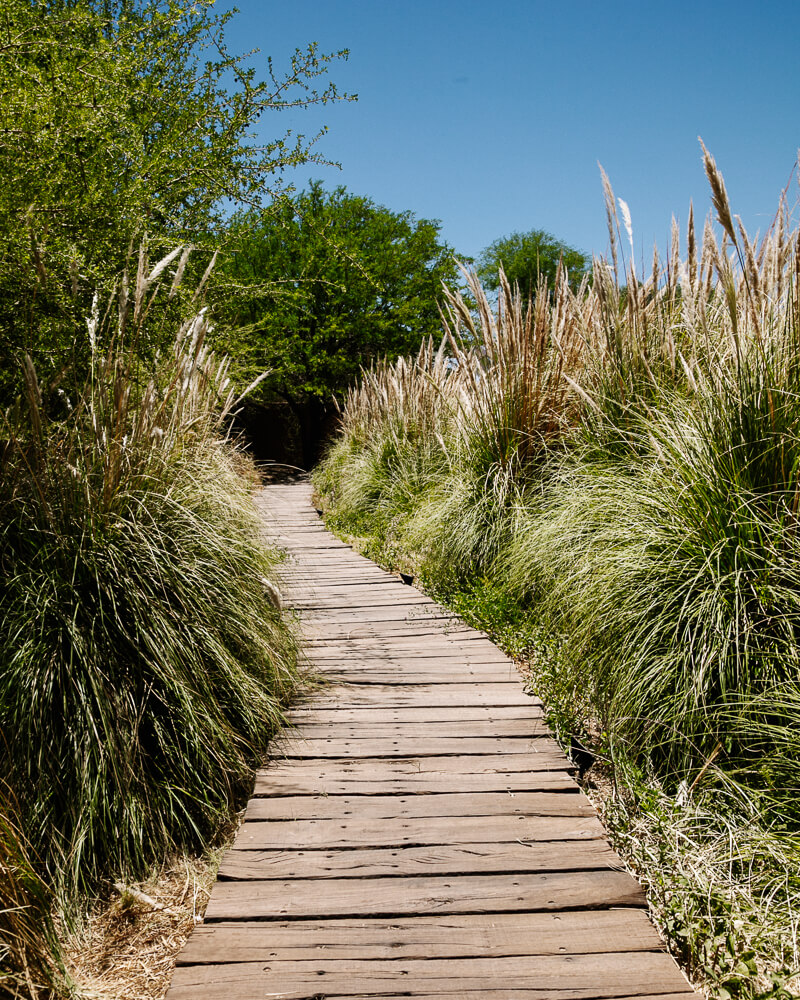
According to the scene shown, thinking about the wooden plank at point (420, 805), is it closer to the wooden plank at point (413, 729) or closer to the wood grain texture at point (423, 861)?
the wood grain texture at point (423, 861)

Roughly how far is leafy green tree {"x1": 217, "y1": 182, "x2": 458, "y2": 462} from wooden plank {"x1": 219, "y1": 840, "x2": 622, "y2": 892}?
12640 mm

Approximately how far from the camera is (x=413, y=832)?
78.4 inches

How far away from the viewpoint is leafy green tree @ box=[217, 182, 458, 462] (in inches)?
584

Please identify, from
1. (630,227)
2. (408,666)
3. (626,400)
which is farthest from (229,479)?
(630,227)

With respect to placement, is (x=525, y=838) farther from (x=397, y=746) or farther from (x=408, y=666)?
(x=408, y=666)

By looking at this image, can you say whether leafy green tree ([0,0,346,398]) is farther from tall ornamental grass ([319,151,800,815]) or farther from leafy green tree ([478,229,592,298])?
leafy green tree ([478,229,592,298])

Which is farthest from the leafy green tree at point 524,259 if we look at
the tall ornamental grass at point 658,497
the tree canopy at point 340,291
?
the tall ornamental grass at point 658,497

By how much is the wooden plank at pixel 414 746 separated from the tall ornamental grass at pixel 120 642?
0.13 m

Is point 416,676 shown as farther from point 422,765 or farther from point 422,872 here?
point 422,872

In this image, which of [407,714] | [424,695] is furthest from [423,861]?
[424,695]

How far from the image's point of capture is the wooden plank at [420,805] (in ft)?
6.84

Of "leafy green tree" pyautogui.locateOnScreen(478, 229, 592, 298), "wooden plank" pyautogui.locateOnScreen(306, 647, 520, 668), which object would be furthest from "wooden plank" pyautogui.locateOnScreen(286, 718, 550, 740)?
"leafy green tree" pyautogui.locateOnScreen(478, 229, 592, 298)

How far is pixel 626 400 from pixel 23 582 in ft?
9.50

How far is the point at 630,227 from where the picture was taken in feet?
11.9
